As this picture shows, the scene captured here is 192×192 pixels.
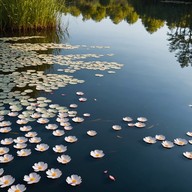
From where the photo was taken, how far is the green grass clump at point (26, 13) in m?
9.76

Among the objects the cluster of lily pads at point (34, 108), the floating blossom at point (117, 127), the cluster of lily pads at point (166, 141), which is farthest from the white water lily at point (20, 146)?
the cluster of lily pads at point (166, 141)

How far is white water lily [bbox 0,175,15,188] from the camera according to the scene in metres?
2.81

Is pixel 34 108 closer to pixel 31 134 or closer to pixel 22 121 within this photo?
pixel 22 121

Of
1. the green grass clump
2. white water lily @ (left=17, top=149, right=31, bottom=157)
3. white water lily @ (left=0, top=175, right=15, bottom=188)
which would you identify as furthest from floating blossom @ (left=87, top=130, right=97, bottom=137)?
the green grass clump

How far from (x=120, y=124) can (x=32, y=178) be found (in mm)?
1812

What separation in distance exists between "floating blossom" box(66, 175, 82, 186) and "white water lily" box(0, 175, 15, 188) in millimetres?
550

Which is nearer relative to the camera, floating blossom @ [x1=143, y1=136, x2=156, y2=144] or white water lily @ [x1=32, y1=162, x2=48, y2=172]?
white water lily @ [x1=32, y1=162, x2=48, y2=172]

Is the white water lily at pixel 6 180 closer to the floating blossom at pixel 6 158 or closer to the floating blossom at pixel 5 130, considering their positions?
the floating blossom at pixel 6 158

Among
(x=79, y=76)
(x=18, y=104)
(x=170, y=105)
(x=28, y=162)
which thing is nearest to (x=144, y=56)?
(x=79, y=76)

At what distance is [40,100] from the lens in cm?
489

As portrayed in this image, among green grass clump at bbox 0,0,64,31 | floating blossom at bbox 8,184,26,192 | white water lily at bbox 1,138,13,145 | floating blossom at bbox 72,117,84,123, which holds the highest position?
green grass clump at bbox 0,0,64,31

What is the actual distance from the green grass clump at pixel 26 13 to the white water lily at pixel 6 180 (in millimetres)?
7881

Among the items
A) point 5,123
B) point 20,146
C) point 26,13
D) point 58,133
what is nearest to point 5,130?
point 5,123

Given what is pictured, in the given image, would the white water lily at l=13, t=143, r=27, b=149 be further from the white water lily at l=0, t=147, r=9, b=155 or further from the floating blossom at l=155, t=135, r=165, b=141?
the floating blossom at l=155, t=135, r=165, b=141
